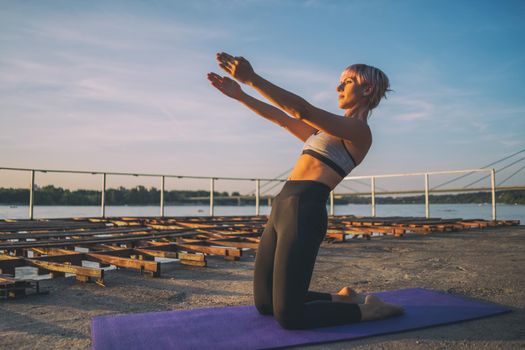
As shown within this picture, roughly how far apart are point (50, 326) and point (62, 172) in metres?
7.93

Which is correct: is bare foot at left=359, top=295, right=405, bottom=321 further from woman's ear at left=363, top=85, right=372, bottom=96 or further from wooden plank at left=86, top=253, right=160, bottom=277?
wooden plank at left=86, top=253, right=160, bottom=277

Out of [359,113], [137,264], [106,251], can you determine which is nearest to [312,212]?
[359,113]

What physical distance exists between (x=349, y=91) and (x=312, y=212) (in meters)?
0.63

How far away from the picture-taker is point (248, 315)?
6.88ft

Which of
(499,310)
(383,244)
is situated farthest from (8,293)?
(383,244)

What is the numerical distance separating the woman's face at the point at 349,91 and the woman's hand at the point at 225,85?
0.52m

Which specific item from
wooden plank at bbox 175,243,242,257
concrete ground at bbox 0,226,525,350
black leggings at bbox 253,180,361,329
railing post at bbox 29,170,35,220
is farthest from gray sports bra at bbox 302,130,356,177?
railing post at bbox 29,170,35,220

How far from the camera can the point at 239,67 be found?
58.9 inches

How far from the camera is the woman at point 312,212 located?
177cm

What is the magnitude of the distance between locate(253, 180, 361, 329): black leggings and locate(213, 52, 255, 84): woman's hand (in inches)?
23.4

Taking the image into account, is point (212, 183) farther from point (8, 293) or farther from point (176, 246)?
point (8, 293)

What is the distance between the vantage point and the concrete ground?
69.2 inches

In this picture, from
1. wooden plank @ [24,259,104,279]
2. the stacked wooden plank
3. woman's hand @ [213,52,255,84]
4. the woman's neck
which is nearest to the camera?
woman's hand @ [213,52,255,84]

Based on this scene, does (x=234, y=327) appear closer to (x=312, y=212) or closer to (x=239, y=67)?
(x=312, y=212)
